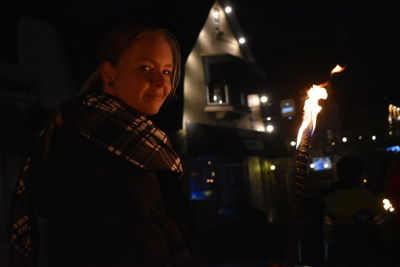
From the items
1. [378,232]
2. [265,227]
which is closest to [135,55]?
[378,232]

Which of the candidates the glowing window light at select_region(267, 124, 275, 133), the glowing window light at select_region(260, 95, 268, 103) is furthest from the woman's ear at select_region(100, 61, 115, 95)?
the glowing window light at select_region(260, 95, 268, 103)

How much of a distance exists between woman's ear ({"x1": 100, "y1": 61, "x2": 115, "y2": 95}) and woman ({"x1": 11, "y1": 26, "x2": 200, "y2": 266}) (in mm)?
221

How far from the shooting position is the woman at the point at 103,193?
4.37ft

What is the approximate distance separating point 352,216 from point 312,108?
229 cm

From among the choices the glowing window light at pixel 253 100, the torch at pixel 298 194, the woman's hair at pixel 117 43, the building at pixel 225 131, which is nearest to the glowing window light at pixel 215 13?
the building at pixel 225 131

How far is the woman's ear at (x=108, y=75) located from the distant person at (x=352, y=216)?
2.94 metres

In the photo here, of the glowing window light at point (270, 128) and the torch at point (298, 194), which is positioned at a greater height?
the glowing window light at point (270, 128)

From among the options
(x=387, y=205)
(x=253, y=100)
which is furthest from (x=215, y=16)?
Result: (x=387, y=205)

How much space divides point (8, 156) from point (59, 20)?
3.79m

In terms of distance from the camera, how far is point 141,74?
1.78 metres

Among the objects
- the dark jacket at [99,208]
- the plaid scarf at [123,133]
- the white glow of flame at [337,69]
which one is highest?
the white glow of flame at [337,69]

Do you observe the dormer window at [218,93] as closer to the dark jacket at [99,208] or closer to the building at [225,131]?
the building at [225,131]

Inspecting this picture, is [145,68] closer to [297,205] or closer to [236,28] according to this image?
[297,205]

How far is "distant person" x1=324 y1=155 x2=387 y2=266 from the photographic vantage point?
11.8ft
